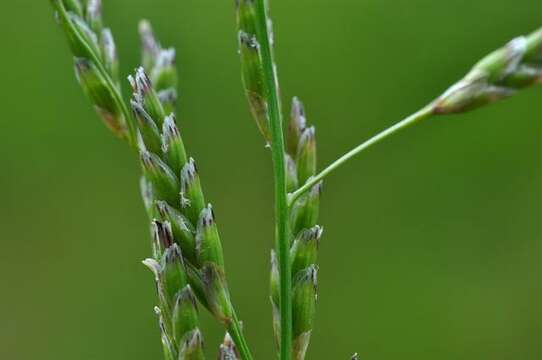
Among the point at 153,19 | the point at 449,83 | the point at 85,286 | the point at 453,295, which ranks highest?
the point at 153,19

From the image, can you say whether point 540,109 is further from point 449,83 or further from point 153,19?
Result: point 153,19

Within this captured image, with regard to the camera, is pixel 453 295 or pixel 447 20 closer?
pixel 453 295

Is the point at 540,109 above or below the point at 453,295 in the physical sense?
A: above

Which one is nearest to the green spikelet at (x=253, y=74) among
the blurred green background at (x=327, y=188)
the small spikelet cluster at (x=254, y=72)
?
the small spikelet cluster at (x=254, y=72)

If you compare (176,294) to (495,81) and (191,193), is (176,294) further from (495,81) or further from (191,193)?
(495,81)

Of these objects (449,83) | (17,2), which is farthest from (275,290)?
(17,2)

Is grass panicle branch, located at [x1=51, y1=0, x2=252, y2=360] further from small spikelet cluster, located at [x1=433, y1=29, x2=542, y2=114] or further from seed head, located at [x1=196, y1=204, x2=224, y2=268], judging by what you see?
small spikelet cluster, located at [x1=433, y1=29, x2=542, y2=114]

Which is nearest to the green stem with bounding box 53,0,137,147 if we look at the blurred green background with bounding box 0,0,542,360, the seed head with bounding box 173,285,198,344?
the seed head with bounding box 173,285,198,344
